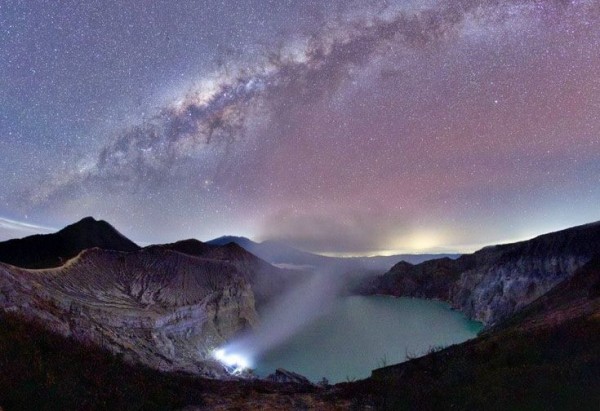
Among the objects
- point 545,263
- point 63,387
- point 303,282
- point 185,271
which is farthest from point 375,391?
point 303,282

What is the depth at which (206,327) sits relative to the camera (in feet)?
181

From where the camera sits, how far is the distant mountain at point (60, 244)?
69.0 m

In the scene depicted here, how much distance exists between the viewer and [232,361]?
48.8 m

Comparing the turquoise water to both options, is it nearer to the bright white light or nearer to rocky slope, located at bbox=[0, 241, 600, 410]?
the bright white light

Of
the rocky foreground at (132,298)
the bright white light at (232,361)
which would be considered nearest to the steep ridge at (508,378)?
the rocky foreground at (132,298)

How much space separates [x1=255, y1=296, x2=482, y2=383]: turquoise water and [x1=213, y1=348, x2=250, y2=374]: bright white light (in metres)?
1.97

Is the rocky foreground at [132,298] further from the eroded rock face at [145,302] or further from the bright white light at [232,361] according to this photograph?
the bright white light at [232,361]

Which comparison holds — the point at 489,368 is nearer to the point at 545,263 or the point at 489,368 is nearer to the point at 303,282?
the point at 545,263

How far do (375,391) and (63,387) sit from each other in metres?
8.77

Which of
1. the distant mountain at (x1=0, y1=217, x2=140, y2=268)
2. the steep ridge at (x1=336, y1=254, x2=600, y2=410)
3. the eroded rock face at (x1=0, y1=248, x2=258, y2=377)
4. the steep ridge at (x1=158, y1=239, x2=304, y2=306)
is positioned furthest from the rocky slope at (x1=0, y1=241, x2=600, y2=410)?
the steep ridge at (x1=158, y1=239, x2=304, y2=306)

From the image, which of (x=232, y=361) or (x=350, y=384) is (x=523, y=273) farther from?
(x=350, y=384)

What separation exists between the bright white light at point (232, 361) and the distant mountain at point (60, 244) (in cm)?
3053

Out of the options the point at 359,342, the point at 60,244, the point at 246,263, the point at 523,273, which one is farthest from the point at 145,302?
the point at 246,263

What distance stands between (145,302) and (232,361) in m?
15.6
